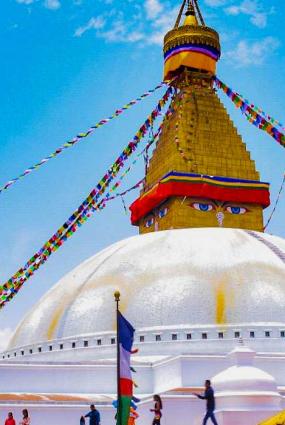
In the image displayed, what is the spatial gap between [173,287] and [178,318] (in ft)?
2.89

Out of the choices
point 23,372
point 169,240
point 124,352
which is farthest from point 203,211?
point 124,352

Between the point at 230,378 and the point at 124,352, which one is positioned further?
the point at 230,378

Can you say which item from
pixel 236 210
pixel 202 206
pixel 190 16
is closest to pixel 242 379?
pixel 202 206

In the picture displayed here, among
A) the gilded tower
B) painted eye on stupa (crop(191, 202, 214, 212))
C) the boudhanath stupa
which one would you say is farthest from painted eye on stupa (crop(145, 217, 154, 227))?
painted eye on stupa (crop(191, 202, 214, 212))

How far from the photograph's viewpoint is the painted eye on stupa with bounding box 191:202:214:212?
25578mm

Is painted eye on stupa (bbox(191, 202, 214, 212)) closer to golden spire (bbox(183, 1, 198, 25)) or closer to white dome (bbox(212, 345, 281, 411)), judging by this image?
golden spire (bbox(183, 1, 198, 25))

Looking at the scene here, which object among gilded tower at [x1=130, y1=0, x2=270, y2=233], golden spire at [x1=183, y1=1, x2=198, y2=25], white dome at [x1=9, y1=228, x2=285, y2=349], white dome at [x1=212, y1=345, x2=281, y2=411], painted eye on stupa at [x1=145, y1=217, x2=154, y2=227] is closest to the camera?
white dome at [x1=212, y1=345, x2=281, y2=411]

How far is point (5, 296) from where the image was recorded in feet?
72.8

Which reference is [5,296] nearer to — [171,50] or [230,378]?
[230,378]

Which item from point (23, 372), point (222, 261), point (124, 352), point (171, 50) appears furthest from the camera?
point (171, 50)

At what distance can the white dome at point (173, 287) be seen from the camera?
19.3 meters

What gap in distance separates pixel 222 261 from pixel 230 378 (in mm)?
5221

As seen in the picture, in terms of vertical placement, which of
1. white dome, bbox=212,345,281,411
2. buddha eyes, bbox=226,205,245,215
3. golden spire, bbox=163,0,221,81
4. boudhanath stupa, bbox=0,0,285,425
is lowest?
white dome, bbox=212,345,281,411

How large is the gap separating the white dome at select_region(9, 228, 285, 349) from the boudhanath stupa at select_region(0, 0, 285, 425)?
0.10ft
